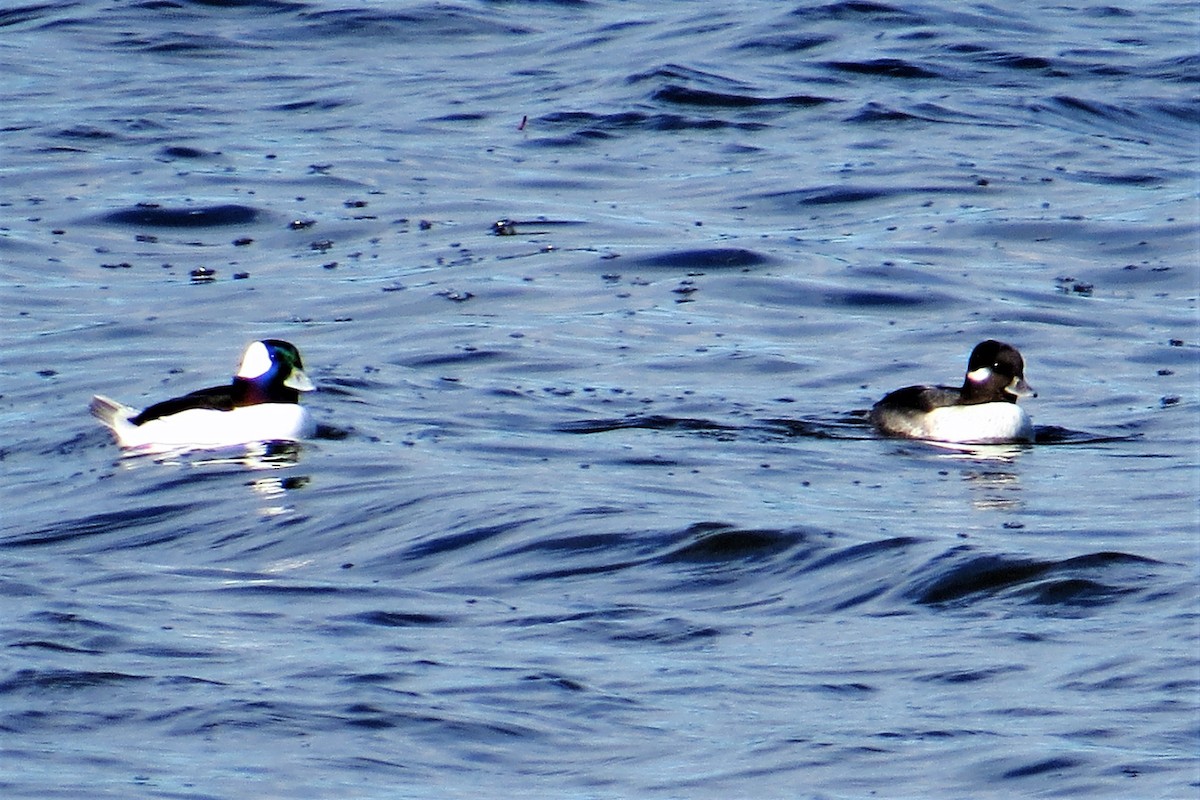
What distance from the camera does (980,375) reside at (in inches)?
553

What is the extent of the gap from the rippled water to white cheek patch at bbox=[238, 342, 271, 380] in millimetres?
604

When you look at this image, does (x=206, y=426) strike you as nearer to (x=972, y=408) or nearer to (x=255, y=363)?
(x=255, y=363)

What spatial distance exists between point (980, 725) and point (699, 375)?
7677 millimetres

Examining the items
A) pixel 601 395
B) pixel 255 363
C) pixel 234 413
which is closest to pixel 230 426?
pixel 234 413

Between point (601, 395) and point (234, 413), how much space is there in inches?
89.9

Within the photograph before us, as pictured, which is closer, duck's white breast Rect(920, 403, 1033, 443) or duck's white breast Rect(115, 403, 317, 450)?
duck's white breast Rect(115, 403, 317, 450)

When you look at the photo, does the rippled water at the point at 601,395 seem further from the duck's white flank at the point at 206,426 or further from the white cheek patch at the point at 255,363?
the white cheek patch at the point at 255,363

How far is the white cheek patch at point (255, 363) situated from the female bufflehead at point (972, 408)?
3682mm

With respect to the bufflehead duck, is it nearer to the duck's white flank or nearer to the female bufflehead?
the duck's white flank

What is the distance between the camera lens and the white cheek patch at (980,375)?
1402 cm

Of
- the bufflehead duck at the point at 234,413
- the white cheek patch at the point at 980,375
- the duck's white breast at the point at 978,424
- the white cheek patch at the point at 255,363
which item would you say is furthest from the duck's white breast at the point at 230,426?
the white cheek patch at the point at 980,375

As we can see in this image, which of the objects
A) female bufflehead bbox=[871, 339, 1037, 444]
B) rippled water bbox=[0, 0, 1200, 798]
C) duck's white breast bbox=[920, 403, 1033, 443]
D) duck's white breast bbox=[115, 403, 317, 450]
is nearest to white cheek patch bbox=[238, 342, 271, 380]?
duck's white breast bbox=[115, 403, 317, 450]

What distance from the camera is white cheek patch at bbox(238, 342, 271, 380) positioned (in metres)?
14.0

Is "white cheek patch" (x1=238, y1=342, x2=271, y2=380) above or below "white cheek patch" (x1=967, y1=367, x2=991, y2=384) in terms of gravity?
below
